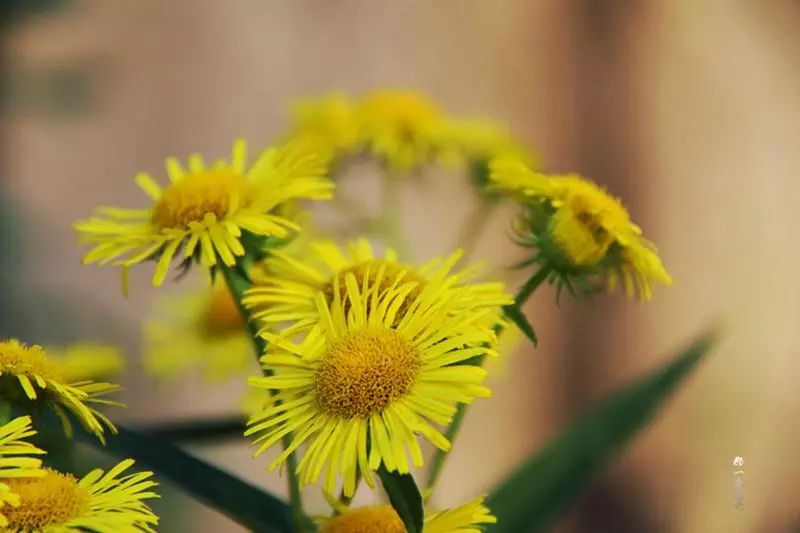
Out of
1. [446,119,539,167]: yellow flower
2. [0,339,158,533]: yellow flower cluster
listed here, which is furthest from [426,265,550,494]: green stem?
[446,119,539,167]: yellow flower

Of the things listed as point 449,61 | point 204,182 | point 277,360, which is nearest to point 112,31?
point 449,61

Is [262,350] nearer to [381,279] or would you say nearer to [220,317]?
[381,279]

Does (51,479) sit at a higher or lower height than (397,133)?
lower

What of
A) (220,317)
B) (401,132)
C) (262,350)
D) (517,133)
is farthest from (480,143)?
(517,133)

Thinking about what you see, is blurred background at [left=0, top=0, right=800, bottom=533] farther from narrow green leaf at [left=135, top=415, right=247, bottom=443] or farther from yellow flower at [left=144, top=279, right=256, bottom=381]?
narrow green leaf at [left=135, top=415, right=247, bottom=443]

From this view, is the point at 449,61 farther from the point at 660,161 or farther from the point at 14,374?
the point at 14,374

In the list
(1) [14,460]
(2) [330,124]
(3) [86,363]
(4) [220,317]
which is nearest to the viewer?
(1) [14,460]
